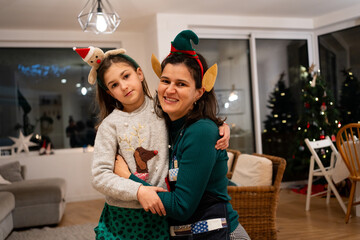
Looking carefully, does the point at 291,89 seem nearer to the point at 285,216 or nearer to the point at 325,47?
the point at 325,47

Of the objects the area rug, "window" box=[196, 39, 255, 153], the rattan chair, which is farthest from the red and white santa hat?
"window" box=[196, 39, 255, 153]

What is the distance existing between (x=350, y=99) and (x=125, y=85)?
203 inches

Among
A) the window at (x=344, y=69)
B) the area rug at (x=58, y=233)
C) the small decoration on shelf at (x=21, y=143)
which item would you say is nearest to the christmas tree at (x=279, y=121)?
the window at (x=344, y=69)

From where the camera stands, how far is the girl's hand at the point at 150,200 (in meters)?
1.10

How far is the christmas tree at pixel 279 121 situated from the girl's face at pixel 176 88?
4795 millimetres

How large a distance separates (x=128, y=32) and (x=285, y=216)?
3.85 m

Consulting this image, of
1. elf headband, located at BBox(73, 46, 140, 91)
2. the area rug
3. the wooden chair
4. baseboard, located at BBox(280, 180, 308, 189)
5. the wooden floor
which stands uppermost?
elf headband, located at BBox(73, 46, 140, 91)

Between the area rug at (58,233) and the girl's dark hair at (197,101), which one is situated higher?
the girl's dark hair at (197,101)

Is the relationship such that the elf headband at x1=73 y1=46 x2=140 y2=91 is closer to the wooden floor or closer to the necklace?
the necklace

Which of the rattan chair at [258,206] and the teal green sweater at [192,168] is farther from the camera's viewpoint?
the rattan chair at [258,206]

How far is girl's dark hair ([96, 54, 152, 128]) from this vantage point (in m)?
1.39

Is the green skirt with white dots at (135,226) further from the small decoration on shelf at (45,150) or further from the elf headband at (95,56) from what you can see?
the small decoration on shelf at (45,150)

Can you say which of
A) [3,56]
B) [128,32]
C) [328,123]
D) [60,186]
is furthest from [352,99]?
[3,56]

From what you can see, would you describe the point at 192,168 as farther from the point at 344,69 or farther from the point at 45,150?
the point at 344,69
